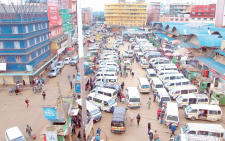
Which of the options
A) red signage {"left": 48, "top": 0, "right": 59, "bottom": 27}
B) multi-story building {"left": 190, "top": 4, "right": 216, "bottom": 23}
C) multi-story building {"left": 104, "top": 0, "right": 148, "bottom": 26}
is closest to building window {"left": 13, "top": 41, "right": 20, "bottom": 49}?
red signage {"left": 48, "top": 0, "right": 59, "bottom": 27}

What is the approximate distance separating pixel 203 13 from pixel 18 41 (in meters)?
62.4

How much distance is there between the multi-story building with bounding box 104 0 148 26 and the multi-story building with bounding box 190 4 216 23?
20981 millimetres

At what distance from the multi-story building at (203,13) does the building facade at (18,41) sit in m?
57.8

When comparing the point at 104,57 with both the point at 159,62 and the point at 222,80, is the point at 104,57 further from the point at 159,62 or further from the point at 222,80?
the point at 222,80

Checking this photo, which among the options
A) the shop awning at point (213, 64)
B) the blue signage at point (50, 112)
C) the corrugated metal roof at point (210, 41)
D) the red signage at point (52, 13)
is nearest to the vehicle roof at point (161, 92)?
the shop awning at point (213, 64)

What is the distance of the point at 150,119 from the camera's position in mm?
16359

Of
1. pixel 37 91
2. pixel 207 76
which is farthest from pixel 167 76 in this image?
pixel 37 91

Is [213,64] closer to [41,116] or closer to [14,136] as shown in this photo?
[41,116]

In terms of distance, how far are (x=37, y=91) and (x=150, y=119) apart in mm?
13231

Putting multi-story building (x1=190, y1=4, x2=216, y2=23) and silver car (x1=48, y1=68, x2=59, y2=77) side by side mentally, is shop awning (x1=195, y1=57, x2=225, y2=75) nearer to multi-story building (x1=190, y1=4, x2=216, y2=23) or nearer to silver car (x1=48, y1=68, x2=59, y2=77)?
silver car (x1=48, y1=68, x2=59, y2=77)

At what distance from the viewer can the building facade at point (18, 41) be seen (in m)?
22.5

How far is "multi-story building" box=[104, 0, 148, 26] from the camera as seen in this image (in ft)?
268

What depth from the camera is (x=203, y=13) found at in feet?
220

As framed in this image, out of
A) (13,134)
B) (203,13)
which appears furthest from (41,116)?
(203,13)
